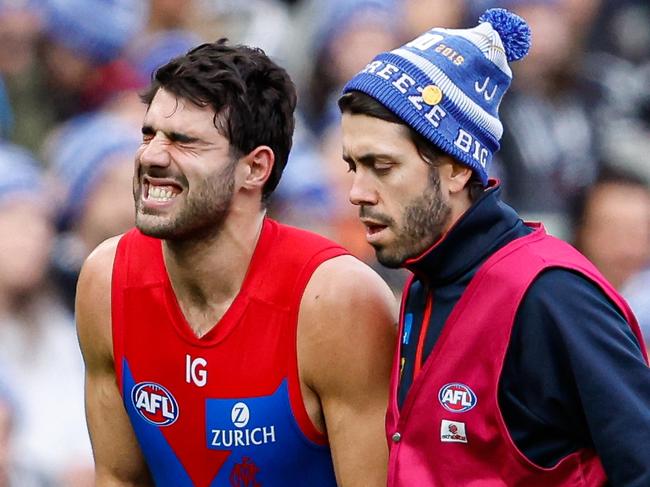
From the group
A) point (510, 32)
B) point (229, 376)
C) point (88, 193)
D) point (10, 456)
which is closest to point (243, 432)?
point (229, 376)

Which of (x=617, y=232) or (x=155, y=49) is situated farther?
(x=617, y=232)

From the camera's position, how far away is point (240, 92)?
3.70m

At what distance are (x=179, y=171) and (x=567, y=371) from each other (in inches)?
42.7

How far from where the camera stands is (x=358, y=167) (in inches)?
134

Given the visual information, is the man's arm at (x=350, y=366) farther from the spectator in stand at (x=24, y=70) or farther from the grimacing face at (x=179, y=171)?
the spectator in stand at (x=24, y=70)

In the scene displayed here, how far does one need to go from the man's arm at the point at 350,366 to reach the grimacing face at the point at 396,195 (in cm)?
37

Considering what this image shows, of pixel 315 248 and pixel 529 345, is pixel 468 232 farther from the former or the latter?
pixel 315 248

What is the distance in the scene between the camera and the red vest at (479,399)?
3.18 m

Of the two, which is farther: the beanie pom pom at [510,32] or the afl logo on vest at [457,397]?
the beanie pom pom at [510,32]

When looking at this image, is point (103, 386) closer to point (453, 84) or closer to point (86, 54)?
point (453, 84)

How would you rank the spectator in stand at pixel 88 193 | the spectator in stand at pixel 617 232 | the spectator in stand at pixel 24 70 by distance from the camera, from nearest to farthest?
the spectator in stand at pixel 88 193, the spectator in stand at pixel 24 70, the spectator in stand at pixel 617 232

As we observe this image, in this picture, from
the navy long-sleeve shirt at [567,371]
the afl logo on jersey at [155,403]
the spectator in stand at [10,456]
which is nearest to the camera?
the navy long-sleeve shirt at [567,371]

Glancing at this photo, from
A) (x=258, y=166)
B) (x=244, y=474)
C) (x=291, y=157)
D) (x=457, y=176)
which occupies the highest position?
(x=457, y=176)

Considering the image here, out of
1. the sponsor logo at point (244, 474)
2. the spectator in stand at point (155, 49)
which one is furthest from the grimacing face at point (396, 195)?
the spectator in stand at point (155, 49)
